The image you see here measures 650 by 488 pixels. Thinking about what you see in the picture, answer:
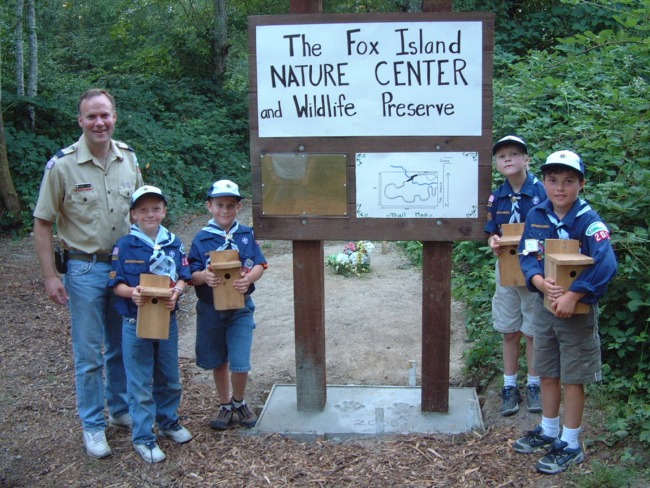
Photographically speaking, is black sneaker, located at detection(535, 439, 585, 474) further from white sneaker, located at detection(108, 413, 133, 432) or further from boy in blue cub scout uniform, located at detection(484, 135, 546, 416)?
white sneaker, located at detection(108, 413, 133, 432)

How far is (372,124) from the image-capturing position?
3928mm

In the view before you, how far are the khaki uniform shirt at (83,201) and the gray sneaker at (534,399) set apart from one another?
2638 mm

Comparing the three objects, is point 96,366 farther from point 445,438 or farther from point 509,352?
point 509,352

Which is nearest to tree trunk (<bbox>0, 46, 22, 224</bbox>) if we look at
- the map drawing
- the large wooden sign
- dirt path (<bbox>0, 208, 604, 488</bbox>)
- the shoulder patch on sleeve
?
dirt path (<bbox>0, 208, 604, 488</bbox>)

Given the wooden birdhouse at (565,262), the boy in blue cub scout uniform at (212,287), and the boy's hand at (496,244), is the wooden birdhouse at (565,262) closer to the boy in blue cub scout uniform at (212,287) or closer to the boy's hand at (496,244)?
the boy's hand at (496,244)

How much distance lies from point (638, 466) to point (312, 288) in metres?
2.03

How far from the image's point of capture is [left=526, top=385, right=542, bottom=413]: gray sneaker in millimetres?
4059

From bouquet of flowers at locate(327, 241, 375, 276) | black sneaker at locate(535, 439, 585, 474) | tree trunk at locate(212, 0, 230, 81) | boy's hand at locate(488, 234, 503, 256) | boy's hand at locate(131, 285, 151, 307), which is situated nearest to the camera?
black sneaker at locate(535, 439, 585, 474)

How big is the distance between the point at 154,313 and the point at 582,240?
7.39ft

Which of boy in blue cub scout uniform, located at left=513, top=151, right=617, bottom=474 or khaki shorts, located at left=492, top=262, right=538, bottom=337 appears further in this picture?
khaki shorts, located at left=492, top=262, right=538, bottom=337

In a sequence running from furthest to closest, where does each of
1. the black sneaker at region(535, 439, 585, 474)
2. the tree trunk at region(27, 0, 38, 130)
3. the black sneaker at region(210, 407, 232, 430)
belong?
1. the tree trunk at region(27, 0, 38, 130)
2. the black sneaker at region(210, 407, 232, 430)
3. the black sneaker at region(535, 439, 585, 474)

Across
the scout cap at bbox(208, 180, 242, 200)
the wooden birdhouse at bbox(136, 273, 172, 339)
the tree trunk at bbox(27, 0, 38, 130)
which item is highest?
the tree trunk at bbox(27, 0, 38, 130)

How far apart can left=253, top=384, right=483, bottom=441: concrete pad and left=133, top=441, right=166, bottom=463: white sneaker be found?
0.61 m

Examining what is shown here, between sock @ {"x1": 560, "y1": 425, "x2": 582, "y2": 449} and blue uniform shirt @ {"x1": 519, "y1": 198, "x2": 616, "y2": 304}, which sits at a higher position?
blue uniform shirt @ {"x1": 519, "y1": 198, "x2": 616, "y2": 304}
